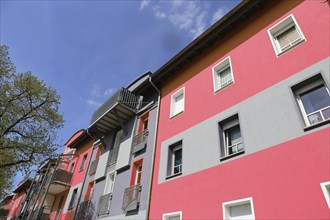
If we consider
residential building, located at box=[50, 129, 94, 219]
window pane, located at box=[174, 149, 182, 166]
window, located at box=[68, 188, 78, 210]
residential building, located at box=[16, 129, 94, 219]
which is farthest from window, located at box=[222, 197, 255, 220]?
window, located at box=[68, 188, 78, 210]

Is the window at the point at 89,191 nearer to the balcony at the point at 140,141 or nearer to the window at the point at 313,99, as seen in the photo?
the balcony at the point at 140,141

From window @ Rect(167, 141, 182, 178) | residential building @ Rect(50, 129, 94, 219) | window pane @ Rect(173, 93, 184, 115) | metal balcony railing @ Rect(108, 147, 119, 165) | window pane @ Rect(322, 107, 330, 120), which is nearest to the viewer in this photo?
window pane @ Rect(322, 107, 330, 120)

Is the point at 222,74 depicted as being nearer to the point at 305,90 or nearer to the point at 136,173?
the point at 305,90

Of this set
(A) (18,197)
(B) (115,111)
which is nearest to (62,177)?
(B) (115,111)

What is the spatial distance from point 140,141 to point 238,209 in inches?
290

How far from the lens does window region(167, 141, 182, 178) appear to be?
33.5 feet

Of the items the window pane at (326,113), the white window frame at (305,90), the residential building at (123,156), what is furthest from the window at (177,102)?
the window pane at (326,113)

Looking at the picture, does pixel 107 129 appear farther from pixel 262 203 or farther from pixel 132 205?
pixel 262 203

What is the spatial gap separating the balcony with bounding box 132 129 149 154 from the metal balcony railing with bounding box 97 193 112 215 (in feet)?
9.69

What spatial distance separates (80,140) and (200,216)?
1666 centimetres

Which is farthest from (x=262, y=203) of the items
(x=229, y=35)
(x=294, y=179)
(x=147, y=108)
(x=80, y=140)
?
(x=80, y=140)

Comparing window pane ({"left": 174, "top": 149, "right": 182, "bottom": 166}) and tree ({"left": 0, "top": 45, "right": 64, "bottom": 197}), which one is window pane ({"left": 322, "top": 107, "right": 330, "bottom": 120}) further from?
tree ({"left": 0, "top": 45, "right": 64, "bottom": 197})

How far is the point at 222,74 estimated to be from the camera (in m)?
10.6

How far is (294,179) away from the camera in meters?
5.81
